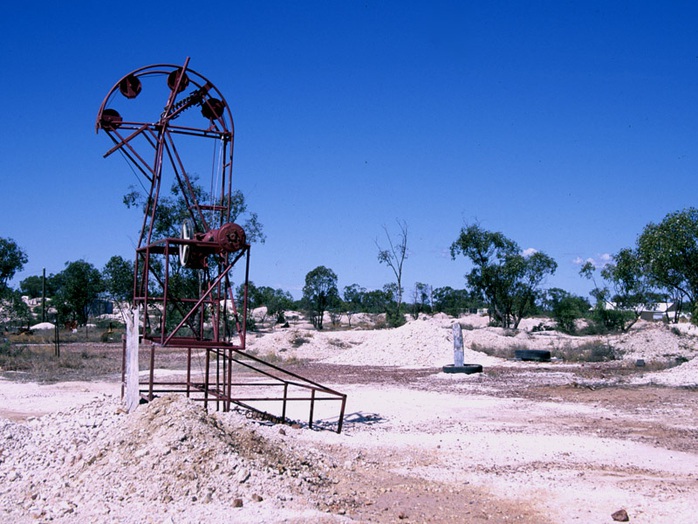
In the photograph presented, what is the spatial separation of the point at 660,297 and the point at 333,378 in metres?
39.2

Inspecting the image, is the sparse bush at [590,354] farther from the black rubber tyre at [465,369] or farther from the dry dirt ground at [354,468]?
the dry dirt ground at [354,468]

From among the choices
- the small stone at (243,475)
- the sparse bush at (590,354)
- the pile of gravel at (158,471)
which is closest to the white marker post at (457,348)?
the sparse bush at (590,354)

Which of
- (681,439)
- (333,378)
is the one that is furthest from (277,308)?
(681,439)

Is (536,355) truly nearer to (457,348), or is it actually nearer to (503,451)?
(457,348)

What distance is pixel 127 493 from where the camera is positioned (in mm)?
6785

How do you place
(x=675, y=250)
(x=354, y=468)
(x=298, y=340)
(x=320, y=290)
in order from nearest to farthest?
(x=354, y=468), (x=675, y=250), (x=298, y=340), (x=320, y=290)

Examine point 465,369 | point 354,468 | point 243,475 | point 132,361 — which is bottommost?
point 354,468

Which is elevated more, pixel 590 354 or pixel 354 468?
pixel 590 354

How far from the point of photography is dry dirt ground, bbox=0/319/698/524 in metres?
6.73

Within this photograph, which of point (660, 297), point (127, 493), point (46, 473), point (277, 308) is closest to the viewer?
point (127, 493)

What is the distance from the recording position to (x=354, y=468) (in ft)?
28.7

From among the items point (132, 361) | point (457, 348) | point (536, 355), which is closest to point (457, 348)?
point (457, 348)

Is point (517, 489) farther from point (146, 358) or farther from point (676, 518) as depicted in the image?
point (146, 358)

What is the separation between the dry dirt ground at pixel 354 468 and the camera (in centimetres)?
673
